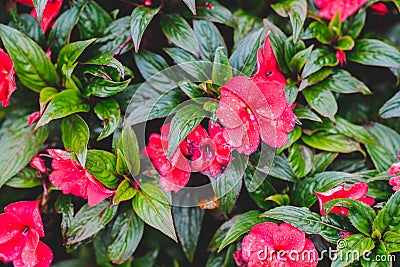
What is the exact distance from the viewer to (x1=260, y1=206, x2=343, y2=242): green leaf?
1.46 metres

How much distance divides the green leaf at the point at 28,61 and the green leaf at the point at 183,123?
0.49 meters

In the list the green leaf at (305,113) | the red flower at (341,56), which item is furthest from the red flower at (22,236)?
the red flower at (341,56)

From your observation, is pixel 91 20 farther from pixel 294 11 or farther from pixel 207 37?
pixel 294 11

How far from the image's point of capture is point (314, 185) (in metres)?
1.64

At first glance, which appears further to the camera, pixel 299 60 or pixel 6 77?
pixel 299 60

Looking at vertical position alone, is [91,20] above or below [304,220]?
above

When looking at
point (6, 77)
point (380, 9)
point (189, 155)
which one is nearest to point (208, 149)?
point (189, 155)

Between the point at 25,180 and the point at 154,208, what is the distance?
1.65 feet

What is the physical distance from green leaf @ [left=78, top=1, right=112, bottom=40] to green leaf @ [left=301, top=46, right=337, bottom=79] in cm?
70

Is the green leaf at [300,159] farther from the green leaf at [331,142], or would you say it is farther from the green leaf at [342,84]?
the green leaf at [342,84]

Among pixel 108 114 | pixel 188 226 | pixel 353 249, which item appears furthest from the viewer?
pixel 188 226

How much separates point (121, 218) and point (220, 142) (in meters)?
0.47

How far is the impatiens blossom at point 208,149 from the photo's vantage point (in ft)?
4.83

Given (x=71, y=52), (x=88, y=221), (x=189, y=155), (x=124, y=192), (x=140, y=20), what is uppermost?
(x=140, y=20)
